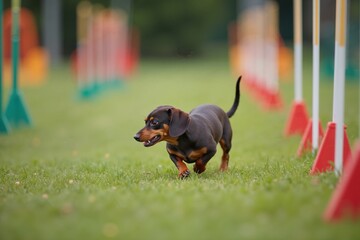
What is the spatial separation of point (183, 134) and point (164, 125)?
0.24 m

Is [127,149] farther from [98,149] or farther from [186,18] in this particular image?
[186,18]

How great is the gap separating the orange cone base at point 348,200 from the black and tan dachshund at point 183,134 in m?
2.26

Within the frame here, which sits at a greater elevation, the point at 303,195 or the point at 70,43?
the point at 303,195

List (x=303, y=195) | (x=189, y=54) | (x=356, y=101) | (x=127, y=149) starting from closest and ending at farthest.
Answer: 1. (x=303, y=195)
2. (x=127, y=149)
3. (x=356, y=101)
4. (x=189, y=54)

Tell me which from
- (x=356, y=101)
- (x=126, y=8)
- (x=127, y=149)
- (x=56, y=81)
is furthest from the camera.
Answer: (x=126, y=8)

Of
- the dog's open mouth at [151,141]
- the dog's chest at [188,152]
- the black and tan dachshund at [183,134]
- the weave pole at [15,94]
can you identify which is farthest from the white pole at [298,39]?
the weave pole at [15,94]

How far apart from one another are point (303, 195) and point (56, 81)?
23.1 metres

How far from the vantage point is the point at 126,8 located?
45.4m

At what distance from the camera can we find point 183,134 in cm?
675

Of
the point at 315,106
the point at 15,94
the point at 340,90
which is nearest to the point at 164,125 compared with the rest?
the point at 340,90

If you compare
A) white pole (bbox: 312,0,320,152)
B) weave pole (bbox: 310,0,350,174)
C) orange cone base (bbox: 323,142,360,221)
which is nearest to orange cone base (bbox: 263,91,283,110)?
white pole (bbox: 312,0,320,152)

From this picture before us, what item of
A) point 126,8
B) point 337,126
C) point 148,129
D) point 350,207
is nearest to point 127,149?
point 148,129

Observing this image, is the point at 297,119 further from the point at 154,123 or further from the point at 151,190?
the point at 151,190

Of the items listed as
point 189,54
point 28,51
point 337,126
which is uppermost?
point 337,126
